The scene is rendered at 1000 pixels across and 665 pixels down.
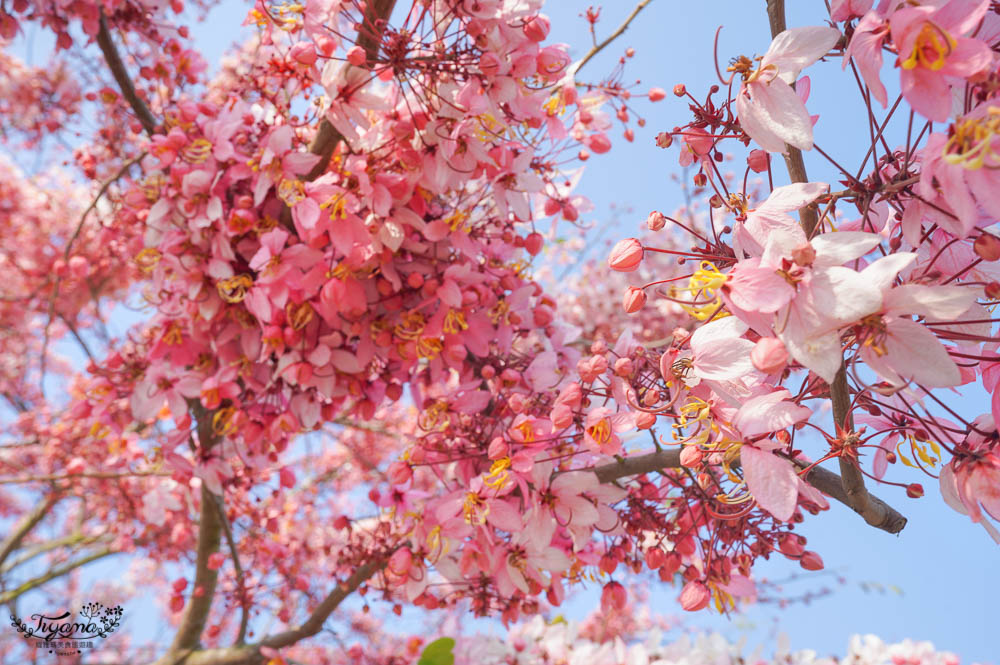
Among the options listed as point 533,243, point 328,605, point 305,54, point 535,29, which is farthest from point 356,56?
point 328,605

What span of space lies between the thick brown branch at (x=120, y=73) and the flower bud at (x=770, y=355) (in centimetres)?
196

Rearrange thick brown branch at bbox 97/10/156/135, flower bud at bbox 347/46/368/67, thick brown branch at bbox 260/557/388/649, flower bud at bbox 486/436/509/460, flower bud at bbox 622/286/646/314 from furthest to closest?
thick brown branch at bbox 97/10/156/135, thick brown branch at bbox 260/557/388/649, flower bud at bbox 347/46/368/67, flower bud at bbox 486/436/509/460, flower bud at bbox 622/286/646/314

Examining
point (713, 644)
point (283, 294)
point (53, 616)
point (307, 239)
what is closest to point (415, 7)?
point (307, 239)

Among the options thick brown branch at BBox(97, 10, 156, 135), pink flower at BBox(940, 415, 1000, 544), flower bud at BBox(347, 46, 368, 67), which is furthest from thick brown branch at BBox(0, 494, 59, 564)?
pink flower at BBox(940, 415, 1000, 544)

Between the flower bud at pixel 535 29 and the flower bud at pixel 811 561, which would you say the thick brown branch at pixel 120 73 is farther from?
the flower bud at pixel 811 561

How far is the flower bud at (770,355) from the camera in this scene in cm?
63

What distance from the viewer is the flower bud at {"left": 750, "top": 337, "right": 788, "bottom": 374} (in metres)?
0.63

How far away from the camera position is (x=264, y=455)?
5.80 ft

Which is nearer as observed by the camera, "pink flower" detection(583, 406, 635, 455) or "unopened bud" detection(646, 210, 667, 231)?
"unopened bud" detection(646, 210, 667, 231)

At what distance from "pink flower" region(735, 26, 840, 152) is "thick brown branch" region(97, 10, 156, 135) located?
6.04ft

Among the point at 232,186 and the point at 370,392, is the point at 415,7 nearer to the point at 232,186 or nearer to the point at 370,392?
the point at 232,186

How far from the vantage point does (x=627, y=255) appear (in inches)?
33.1

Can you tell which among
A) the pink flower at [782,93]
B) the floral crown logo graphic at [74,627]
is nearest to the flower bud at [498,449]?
the pink flower at [782,93]

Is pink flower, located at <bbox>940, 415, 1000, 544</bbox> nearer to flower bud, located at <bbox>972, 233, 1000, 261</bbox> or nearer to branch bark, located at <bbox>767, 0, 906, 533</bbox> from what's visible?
branch bark, located at <bbox>767, 0, 906, 533</bbox>
